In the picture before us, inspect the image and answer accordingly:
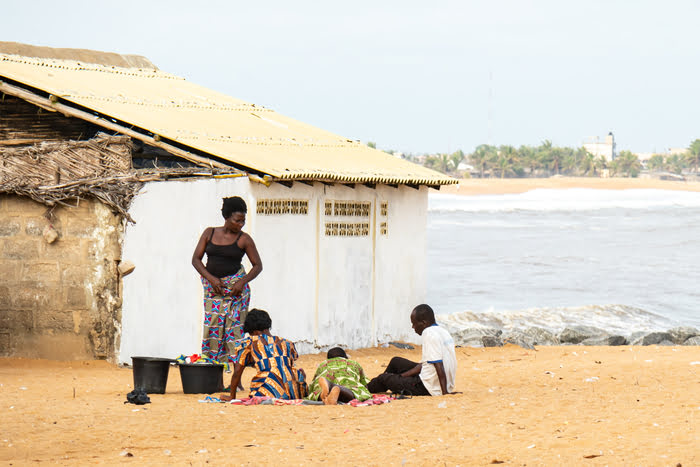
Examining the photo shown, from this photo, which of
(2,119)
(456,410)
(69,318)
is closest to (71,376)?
(69,318)

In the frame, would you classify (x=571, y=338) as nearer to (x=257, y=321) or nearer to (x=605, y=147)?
(x=257, y=321)

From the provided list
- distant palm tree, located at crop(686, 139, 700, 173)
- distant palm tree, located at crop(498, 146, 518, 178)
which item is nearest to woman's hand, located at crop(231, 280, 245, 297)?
distant palm tree, located at crop(498, 146, 518, 178)

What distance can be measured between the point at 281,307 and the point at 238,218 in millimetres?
2741

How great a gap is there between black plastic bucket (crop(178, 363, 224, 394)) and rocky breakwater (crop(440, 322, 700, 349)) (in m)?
7.30

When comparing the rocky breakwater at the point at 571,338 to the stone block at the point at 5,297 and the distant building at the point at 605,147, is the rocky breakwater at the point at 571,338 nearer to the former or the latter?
the stone block at the point at 5,297

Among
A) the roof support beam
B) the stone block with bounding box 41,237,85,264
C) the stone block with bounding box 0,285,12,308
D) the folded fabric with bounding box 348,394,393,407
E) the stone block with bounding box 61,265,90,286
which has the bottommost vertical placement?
the folded fabric with bounding box 348,394,393,407

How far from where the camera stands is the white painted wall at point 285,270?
11.2 metres

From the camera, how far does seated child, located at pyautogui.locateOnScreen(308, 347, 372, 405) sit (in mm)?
A: 8234

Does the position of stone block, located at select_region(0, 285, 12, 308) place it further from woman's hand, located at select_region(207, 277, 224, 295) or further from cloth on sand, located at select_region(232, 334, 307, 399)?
cloth on sand, located at select_region(232, 334, 307, 399)

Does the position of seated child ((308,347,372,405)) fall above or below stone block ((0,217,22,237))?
below

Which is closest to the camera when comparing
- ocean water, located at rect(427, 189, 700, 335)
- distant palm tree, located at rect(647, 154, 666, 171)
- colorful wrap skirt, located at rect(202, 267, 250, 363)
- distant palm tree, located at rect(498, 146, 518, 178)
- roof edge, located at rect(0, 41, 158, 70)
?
colorful wrap skirt, located at rect(202, 267, 250, 363)

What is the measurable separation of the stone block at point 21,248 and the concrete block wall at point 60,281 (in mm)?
11

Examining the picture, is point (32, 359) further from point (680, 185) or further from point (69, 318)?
point (680, 185)

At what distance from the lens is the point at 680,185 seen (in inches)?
4697
